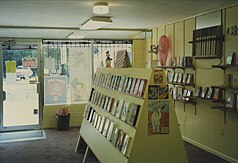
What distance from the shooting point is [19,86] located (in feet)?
24.2

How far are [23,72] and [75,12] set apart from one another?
11.1ft

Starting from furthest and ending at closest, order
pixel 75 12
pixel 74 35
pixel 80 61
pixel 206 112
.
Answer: pixel 80 61
pixel 74 35
pixel 206 112
pixel 75 12

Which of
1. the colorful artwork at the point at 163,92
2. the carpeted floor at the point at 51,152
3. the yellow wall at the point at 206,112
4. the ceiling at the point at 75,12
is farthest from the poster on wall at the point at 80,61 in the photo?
the colorful artwork at the point at 163,92

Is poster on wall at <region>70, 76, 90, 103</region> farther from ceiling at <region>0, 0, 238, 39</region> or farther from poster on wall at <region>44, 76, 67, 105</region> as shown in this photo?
ceiling at <region>0, 0, 238, 39</region>

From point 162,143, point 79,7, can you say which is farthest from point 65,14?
point 162,143

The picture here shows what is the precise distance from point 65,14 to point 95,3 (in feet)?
3.29

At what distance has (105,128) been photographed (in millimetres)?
4133

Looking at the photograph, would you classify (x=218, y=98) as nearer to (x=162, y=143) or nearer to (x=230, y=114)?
(x=230, y=114)

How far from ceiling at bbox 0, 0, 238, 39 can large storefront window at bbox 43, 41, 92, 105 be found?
95 cm

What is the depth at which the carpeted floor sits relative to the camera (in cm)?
492

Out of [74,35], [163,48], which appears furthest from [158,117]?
[74,35]

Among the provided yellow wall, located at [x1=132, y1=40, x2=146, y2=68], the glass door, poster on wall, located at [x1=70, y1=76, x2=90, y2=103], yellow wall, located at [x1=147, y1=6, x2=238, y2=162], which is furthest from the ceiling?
poster on wall, located at [x1=70, y1=76, x2=90, y2=103]

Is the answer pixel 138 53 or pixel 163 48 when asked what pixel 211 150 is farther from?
pixel 138 53

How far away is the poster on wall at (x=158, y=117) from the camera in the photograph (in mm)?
3234
